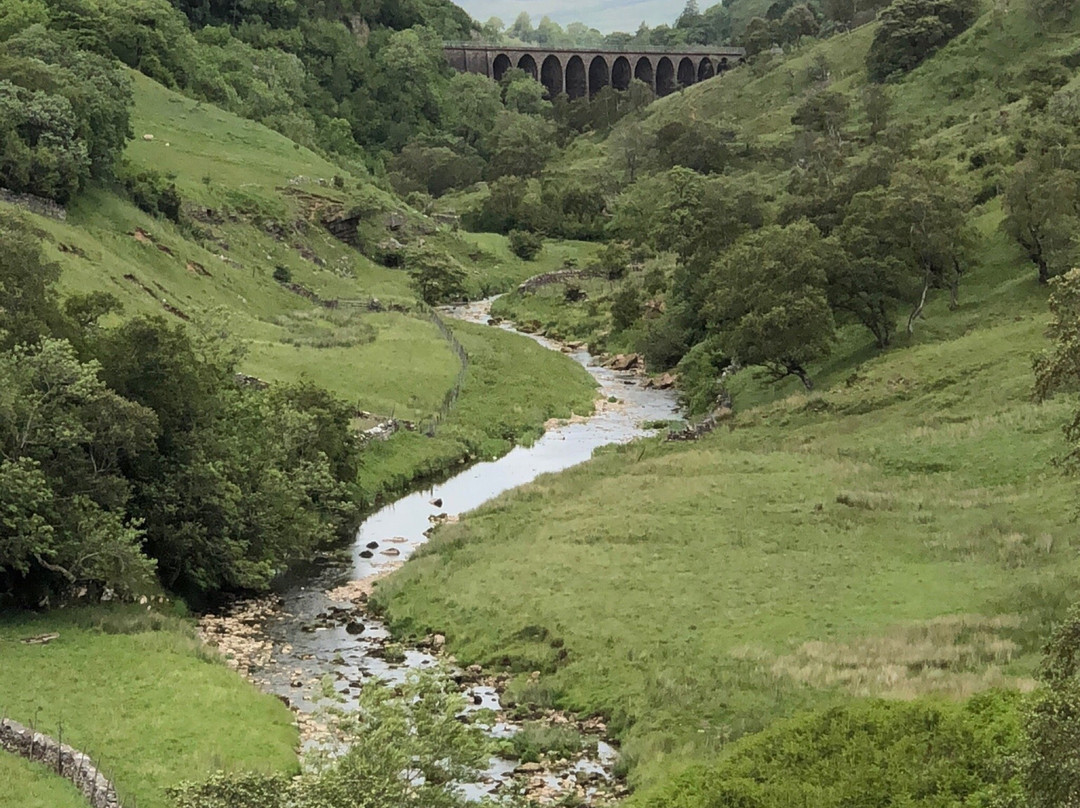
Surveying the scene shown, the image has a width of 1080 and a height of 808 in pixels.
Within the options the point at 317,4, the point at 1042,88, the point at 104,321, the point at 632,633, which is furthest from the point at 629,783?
the point at 317,4

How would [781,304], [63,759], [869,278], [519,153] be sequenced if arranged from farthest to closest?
[519,153]
[869,278]
[781,304]
[63,759]

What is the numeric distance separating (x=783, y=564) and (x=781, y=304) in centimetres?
2316

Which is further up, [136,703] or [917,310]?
[917,310]

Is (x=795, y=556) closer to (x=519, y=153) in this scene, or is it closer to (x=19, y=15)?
(x=19, y=15)

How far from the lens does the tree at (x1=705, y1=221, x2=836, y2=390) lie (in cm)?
5666

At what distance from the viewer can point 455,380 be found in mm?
69125

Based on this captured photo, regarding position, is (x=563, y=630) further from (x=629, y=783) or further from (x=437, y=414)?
(x=437, y=414)

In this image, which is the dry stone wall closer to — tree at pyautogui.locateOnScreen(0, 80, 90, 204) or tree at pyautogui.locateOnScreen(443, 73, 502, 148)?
tree at pyautogui.locateOnScreen(0, 80, 90, 204)

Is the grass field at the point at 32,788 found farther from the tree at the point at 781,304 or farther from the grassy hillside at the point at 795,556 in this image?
the tree at the point at 781,304

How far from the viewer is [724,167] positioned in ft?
428

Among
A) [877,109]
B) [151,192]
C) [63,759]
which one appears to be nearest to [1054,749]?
[63,759]

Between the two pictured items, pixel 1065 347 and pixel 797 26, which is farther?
A: pixel 797 26

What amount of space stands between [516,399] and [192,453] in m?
32.1

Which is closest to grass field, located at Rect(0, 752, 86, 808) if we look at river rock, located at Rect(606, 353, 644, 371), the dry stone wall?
the dry stone wall
